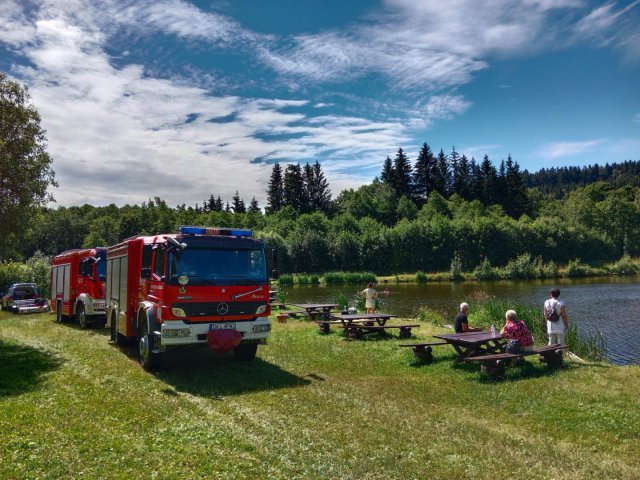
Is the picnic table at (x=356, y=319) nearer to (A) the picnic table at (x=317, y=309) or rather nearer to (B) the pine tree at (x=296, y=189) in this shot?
(A) the picnic table at (x=317, y=309)

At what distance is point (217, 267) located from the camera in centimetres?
1169

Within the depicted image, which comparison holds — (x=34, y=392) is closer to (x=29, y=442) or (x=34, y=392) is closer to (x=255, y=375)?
(x=29, y=442)

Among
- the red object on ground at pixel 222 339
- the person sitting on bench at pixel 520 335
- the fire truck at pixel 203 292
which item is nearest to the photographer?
the fire truck at pixel 203 292

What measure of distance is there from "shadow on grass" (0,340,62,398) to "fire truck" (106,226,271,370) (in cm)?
243

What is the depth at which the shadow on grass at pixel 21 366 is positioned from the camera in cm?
1036

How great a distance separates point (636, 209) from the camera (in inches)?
4242

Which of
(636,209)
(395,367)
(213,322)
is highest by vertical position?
(636,209)

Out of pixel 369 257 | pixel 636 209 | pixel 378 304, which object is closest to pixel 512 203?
pixel 636 209

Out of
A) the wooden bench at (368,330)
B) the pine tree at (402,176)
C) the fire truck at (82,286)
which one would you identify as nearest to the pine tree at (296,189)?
the pine tree at (402,176)

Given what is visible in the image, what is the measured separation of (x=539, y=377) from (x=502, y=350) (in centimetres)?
196

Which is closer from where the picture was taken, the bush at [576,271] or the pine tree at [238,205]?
the bush at [576,271]

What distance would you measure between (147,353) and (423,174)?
128 meters

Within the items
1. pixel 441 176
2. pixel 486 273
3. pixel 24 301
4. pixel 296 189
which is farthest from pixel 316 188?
pixel 24 301

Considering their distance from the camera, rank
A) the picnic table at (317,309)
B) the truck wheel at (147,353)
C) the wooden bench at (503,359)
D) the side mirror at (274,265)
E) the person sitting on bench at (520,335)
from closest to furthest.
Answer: the wooden bench at (503,359) → the truck wheel at (147,353) → the person sitting on bench at (520,335) → the side mirror at (274,265) → the picnic table at (317,309)
